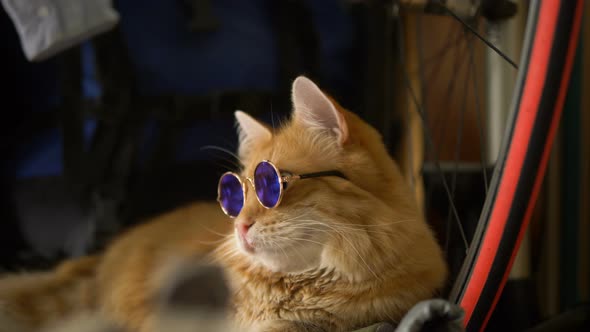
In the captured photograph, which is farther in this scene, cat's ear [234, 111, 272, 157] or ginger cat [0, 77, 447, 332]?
cat's ear [234, 111, 272, 157]

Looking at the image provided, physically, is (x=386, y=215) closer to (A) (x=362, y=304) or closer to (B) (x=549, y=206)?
(A) (x=362, y=304)

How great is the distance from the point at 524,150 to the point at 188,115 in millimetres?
864

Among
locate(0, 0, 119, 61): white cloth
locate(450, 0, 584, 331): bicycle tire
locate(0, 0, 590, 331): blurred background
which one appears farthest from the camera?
locate(0, 0, 590, 331): blurred background

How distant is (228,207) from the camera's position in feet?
2.18

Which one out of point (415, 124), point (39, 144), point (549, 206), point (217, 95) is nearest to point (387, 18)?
point (415, 124)

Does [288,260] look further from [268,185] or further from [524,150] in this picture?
[524,150]

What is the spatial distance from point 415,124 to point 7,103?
1122mm

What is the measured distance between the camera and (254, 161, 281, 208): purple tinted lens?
1.95 ft

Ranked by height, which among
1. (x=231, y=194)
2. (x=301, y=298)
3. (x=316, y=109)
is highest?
(x=316, y=109)

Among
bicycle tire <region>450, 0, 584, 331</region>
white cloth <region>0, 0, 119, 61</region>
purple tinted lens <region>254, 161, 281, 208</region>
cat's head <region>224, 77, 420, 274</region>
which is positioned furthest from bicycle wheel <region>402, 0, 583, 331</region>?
white cloth <region>0, 0, 119, 61</region>

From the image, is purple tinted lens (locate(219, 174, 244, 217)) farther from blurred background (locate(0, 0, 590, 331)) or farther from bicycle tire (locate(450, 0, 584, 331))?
blurred background (locate(0, 0, 590, 331))

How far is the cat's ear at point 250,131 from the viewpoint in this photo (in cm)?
74

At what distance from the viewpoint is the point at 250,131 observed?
0.75 m

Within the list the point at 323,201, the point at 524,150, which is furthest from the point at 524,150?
the point at 323,201
